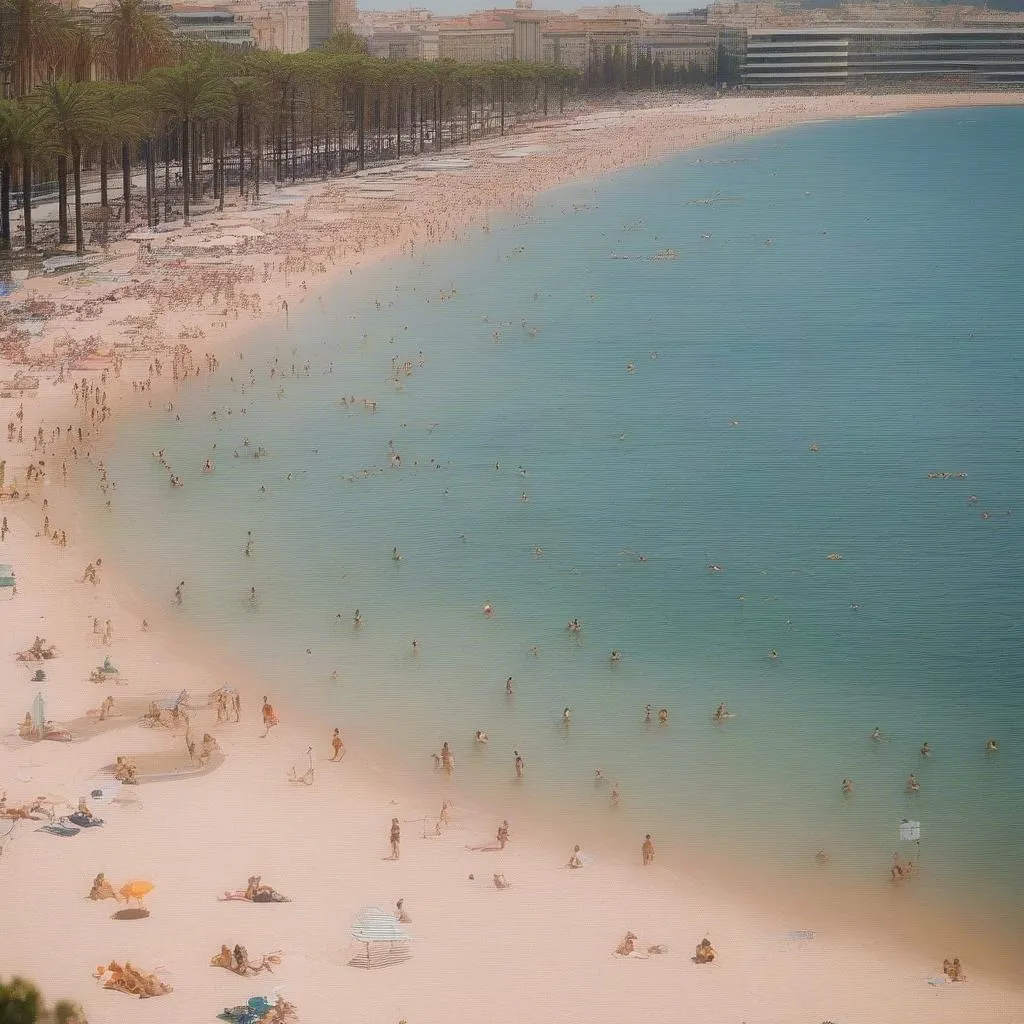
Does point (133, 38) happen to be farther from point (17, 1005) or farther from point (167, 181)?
point (17, 1005)

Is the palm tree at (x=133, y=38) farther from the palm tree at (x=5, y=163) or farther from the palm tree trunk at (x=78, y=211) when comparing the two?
the palm tree at (x=5, y=163)

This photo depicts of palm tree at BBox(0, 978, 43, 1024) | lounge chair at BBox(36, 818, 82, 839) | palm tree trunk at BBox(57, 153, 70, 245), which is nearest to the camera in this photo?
palm tree at BBox(0, 978, 43, 1024)

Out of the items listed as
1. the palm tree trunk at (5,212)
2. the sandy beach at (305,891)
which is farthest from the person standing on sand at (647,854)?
the palm tree trunk at (5,212)

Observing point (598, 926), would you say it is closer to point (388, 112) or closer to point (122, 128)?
point (122, 128)


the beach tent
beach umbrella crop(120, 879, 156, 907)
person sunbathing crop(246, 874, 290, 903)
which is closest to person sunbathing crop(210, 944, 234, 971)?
the beach tent

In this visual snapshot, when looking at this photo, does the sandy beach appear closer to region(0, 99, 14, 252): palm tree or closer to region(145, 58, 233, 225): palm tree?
region(0, 99, 14, 252): palm tree

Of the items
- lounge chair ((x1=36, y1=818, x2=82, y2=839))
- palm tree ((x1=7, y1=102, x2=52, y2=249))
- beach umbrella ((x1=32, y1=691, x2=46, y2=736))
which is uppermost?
palm tree ((x1=7, y1=102, x2=52, y2=249))
